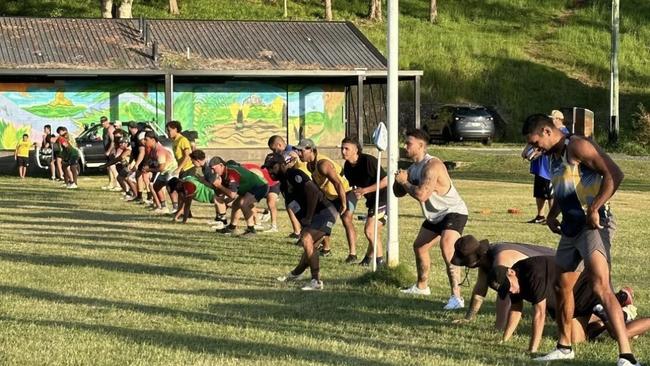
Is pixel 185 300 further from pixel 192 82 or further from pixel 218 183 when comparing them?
pixel 192 82

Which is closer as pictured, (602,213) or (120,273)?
(602,213)

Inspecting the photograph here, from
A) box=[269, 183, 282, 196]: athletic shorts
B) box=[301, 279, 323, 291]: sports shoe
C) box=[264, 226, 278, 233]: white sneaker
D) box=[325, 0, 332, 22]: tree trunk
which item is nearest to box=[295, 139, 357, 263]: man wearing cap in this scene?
box=[301, 279, 323, 291]: sports shoe

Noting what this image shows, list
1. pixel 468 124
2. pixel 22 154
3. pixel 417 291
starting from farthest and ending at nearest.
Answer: pixel 468 124 < pixel 22 154 < pixel 417 291

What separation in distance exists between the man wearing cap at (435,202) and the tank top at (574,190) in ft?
9.30

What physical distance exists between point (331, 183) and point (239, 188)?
466cm

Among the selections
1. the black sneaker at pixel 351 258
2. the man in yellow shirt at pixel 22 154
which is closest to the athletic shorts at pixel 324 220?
the black sneaker at pixel 351 258

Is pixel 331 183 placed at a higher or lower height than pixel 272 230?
higher

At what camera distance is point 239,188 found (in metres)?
19.7

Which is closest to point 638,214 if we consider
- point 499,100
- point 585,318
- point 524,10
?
point 585,318

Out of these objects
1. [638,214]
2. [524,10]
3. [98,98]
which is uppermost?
[524,10]

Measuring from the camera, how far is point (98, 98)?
39406 mm

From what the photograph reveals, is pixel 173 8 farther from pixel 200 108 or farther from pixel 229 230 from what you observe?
pixel 229 230

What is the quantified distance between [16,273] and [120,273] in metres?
1.18

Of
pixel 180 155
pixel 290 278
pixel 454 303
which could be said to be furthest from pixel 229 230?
pixel 454 303
